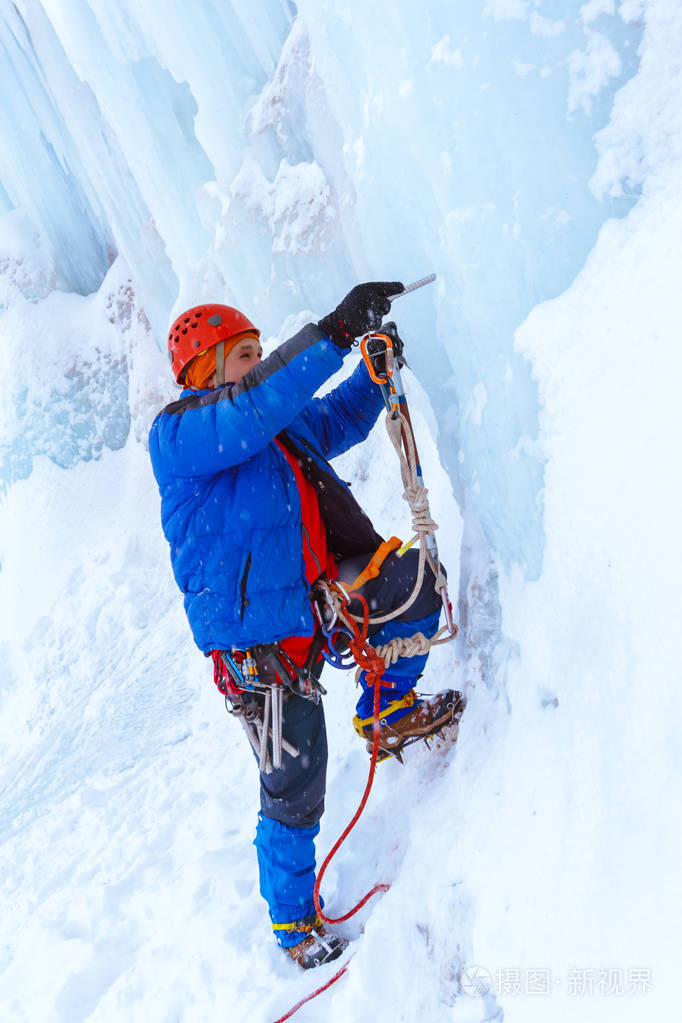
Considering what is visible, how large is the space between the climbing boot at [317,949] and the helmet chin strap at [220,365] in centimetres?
167

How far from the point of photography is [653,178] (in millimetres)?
1541

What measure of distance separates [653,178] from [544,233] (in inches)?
11.0

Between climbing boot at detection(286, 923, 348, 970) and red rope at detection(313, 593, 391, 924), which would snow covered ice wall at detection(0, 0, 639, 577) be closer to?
red rope at detection(313, 593, 391, 924)

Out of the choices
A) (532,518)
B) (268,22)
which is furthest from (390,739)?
(268,22)

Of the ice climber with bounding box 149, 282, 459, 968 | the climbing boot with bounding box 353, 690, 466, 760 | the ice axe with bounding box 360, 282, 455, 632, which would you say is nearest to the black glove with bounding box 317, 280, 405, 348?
the ice climber with bounding box 149, 282, 459, 968

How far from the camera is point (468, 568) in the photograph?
2.61 meters

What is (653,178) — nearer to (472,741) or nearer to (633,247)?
(633,247)

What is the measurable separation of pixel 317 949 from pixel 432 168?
229cm

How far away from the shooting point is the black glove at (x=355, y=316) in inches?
72.9

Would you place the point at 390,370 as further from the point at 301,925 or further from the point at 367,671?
the point at 301,925

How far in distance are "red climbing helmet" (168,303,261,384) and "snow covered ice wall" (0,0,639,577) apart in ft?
2.14

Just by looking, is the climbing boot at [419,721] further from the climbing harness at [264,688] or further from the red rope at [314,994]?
the red rope at [314,994]

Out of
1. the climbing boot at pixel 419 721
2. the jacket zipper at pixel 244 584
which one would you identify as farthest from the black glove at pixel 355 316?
the climbing boot at pixel 419 721

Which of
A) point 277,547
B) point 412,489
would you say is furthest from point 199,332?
point 412,489
